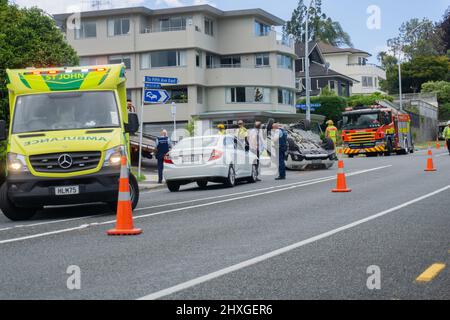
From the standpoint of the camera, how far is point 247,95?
209 ft

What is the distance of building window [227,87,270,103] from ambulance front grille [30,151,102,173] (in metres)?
50.3

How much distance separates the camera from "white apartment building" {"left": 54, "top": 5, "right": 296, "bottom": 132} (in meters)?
60.2

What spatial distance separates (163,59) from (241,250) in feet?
172

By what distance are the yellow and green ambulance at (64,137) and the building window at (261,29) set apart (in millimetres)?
50872

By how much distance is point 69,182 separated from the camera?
13.1 m

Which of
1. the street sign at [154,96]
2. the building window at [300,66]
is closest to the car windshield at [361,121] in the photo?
the street sign at [154,96]

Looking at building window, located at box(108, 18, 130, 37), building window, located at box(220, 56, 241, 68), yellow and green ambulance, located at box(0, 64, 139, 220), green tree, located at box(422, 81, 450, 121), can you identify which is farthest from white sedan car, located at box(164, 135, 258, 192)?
green tree, located at box(422, 81, 450, 121)

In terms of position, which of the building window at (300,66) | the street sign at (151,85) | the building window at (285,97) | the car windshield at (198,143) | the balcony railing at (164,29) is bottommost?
the car windshield at (198,143)

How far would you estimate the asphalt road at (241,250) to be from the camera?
21.9ft

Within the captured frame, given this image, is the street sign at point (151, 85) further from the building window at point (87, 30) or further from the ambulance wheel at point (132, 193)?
the building window at point (87, 30)

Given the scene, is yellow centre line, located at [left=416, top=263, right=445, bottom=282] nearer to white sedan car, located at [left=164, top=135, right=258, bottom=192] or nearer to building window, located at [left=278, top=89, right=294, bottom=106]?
white sedan car, located at [left=164, top=135, right=258, bottom=192]

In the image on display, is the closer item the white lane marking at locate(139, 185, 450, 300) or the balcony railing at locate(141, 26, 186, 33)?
the white lane marking at locate(139, 185, 450, 300)
